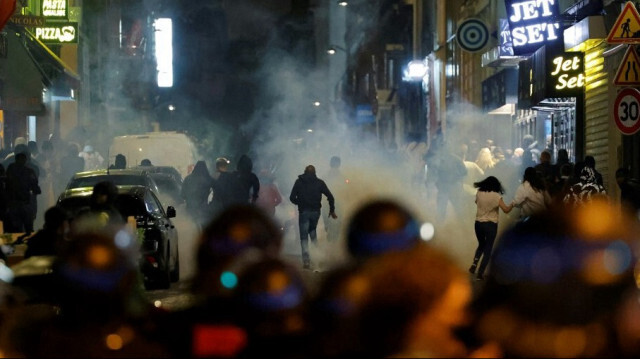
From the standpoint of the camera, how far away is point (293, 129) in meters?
117

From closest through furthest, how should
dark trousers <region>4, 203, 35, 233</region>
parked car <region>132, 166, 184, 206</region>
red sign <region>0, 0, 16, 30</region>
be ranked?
red sign <region>0, 0, 16, 30</region> < dark trousers <region>4, 203, 35, 233</region> < parked car <region>132, 166, 184, 206</region>

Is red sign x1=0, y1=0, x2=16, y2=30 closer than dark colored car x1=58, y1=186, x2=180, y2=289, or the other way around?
dark colored car x1=58, y1=186, x2=180, y2=289

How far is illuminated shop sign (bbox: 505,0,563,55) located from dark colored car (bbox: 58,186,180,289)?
10.7 metres

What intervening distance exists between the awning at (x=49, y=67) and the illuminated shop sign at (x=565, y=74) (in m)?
11.6

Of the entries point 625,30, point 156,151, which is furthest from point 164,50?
point 625,30

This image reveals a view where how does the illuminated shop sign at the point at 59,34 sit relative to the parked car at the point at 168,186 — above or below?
above

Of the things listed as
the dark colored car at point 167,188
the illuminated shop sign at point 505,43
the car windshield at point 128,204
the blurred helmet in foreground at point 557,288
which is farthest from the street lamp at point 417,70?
the blurred helmet in foreground at point 557,288

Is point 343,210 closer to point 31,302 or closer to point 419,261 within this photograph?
point 31,302

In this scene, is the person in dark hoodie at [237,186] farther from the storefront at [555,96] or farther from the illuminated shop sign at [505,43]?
the illuminated shop sign at [505,43]

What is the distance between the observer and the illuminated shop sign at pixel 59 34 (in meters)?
28.4

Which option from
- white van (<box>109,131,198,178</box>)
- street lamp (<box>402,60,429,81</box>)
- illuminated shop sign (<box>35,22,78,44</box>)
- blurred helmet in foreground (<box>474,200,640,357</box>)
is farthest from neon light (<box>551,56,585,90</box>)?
street lamp (<box>402,60,429,81</box>)

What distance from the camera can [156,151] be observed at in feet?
86.6

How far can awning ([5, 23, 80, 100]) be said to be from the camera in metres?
27.3

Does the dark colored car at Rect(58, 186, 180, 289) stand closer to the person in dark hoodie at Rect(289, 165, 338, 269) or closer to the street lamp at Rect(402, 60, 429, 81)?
the person in dark hoodie at Rect(289, 165, 338, 269)
